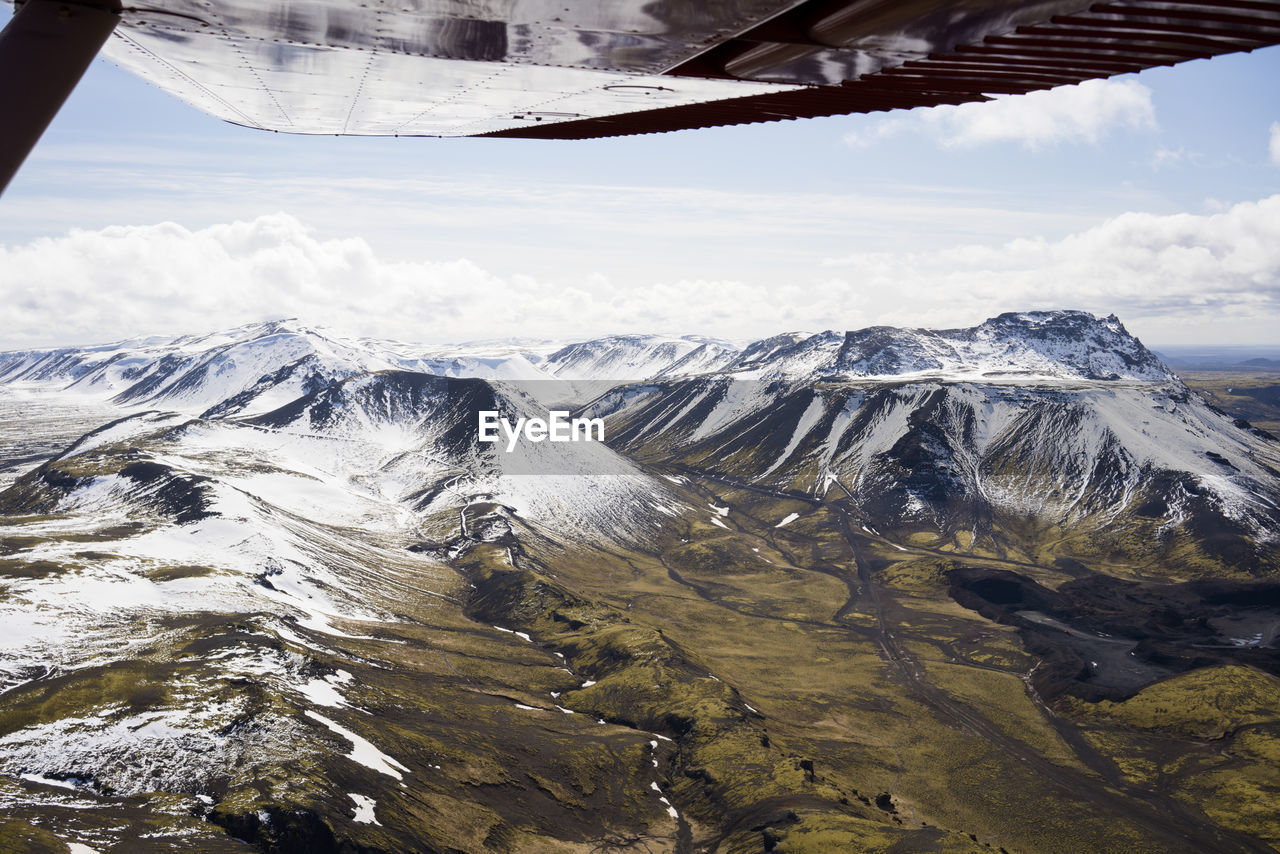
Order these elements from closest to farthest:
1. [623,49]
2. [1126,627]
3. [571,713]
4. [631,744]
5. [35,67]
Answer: [35,67] < [623,49] < [631,744] < [571,713] < [1126,627]

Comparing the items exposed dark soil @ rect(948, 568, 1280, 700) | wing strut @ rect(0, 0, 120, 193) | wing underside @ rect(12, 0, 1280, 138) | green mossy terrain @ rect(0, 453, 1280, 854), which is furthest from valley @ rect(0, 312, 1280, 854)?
wing strut @ rect(0, 0, 120, 193)

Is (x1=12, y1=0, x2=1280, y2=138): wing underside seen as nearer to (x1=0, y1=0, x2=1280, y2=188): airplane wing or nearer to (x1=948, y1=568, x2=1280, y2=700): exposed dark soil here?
(x1=0, y1=0, x2=1280, y2=188): airplane wing

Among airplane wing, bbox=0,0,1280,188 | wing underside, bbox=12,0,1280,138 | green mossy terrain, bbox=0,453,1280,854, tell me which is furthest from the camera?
green mossy terrain, bbox=0,453,1280,854

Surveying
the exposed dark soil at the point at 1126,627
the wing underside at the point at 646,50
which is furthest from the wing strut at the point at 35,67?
the exposed dark soil at the point at 1126,627

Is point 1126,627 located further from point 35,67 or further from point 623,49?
point 35,67

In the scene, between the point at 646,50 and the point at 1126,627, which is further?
the point at 1126,627

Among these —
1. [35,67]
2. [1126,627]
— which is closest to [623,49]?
[35,67]
